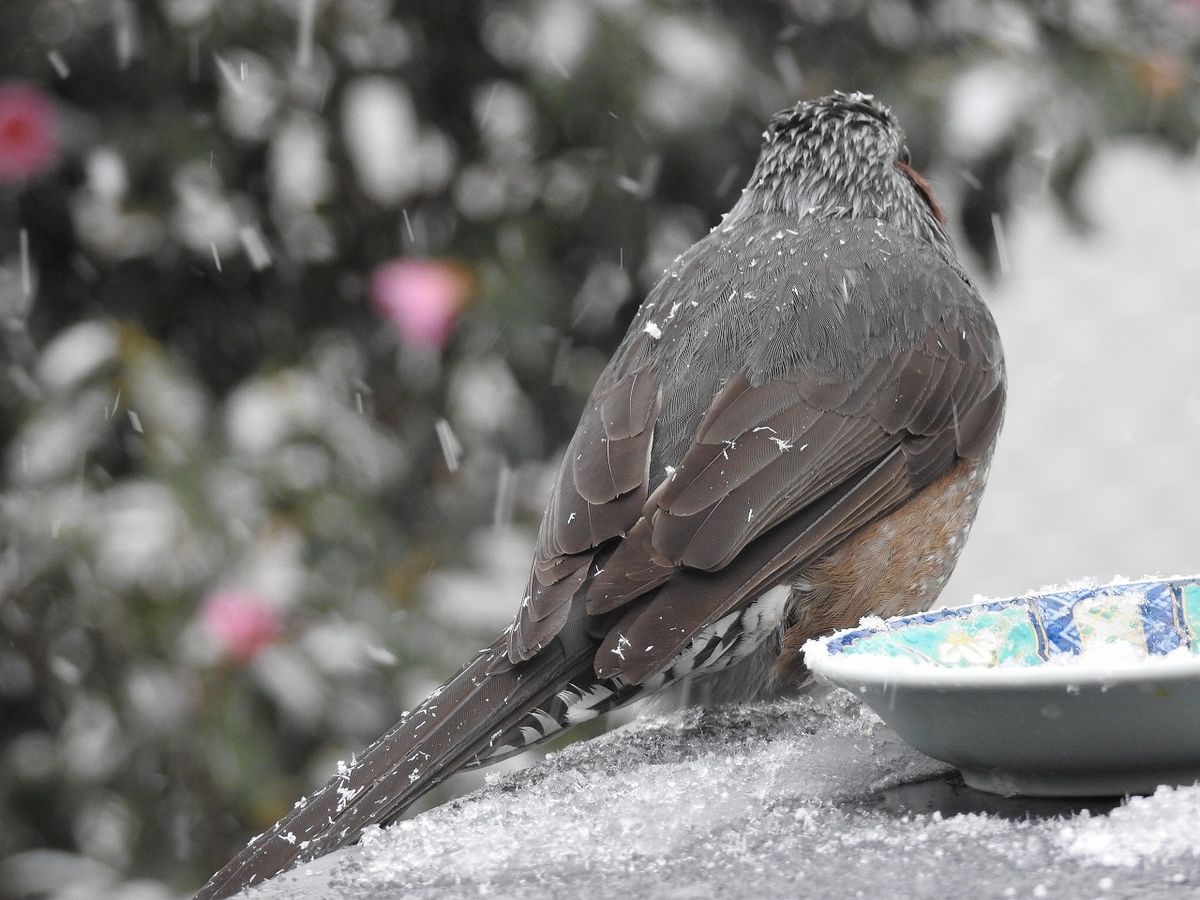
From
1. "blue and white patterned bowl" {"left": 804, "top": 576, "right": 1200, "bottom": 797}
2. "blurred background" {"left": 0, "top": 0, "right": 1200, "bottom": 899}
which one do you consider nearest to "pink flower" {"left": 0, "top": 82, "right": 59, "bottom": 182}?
"blurred background" {"left": 0, "top": 0, "right": 1200, "bottom": 899}

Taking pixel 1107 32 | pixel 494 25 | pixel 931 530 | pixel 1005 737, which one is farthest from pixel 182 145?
pixel 1005 737

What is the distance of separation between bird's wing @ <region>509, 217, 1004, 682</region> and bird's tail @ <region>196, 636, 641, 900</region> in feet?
0.18

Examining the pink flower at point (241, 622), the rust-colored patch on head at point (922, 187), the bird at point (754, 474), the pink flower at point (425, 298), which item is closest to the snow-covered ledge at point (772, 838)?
the bird at point (754, 474)

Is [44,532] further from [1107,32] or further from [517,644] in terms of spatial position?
[1107,32]

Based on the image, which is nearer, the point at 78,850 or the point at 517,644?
the point at 517,644

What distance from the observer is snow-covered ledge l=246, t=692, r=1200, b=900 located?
130 centimetres

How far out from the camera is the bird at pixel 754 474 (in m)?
2.01

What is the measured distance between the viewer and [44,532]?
266 centimetres

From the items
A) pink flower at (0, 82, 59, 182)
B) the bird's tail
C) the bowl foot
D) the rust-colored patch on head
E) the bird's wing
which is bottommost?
the bowl foot

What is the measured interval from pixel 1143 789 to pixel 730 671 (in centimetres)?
95

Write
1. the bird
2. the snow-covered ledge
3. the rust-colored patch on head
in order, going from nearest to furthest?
the snow-covered ledge
the bird
the rust-colored patch on head

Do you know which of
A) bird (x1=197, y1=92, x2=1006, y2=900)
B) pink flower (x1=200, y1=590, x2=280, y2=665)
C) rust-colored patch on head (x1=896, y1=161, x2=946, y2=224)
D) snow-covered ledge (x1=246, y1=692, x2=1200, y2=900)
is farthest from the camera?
rust-colored patch on head (x1=896, y1=161, x2=946, y2=224)

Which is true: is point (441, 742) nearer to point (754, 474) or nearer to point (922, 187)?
point (754, 474)

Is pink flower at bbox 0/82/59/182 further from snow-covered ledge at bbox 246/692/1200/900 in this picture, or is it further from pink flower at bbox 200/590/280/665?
snow-covered ledge at bbox 246/692/1200/900
